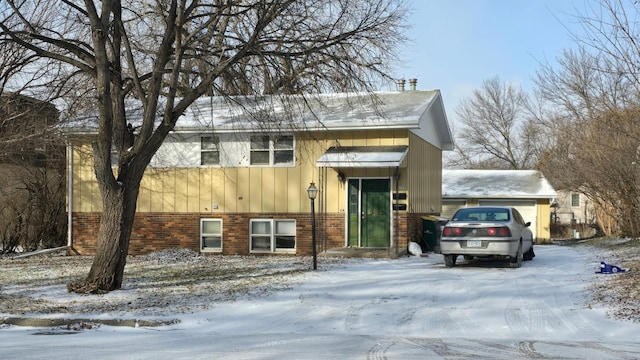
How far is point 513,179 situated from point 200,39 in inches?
982

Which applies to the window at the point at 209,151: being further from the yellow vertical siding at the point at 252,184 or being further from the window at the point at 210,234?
the window at the point at 210,234

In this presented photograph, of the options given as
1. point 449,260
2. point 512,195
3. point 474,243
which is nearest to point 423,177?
point 449,260

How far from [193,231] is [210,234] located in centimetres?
56

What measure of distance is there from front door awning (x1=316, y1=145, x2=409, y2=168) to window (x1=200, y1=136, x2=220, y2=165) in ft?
12.3

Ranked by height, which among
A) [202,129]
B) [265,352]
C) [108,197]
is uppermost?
[202,129]

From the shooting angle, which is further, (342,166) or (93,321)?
(342,166)

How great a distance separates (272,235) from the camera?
20.0 metres

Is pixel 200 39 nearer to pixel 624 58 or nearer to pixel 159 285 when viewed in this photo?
pixel 159 285

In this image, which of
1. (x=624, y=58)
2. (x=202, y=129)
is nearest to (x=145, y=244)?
(x=202, y=129)

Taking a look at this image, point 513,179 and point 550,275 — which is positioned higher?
point 513,179

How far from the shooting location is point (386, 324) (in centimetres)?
943

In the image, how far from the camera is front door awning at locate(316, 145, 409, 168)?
1742 centimetres

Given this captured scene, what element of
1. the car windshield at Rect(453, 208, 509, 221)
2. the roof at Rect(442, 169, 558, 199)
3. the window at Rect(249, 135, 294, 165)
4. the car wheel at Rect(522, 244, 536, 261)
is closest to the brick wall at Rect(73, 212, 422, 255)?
the window at Rect(249, 135, 294, 165)

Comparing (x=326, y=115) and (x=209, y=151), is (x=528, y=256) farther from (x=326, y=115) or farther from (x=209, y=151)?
(x=209, y=151)
